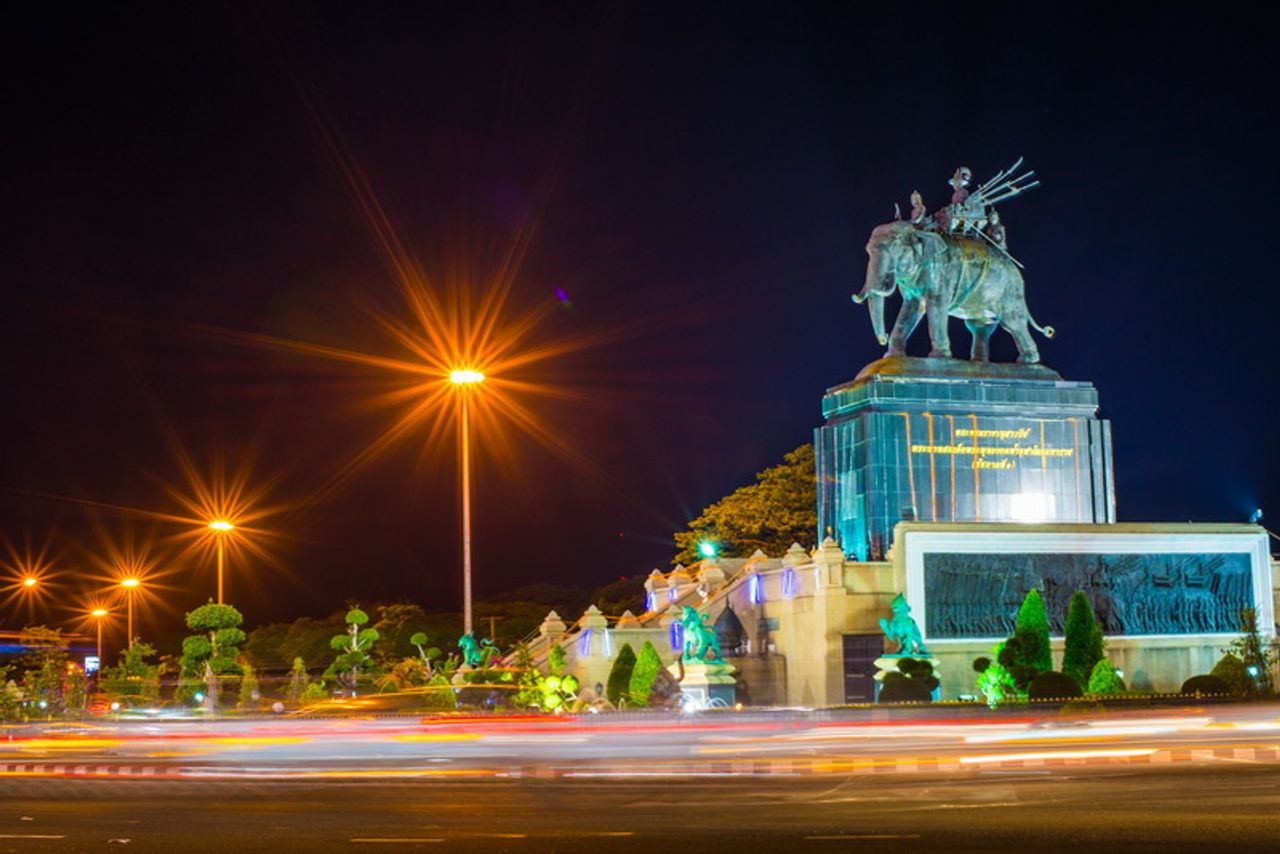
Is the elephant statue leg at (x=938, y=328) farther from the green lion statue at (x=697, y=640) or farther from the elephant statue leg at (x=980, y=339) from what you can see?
the green lion statue at (x=697, y=640)

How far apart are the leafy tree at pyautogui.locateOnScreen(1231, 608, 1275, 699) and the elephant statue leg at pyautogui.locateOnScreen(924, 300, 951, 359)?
969 centimetres

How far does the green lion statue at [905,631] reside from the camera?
3428cm

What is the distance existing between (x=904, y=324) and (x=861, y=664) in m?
9.70

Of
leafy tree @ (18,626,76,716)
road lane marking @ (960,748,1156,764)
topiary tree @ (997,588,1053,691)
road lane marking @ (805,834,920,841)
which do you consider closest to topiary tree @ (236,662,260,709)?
leafy tree @ (18,626,76,716)

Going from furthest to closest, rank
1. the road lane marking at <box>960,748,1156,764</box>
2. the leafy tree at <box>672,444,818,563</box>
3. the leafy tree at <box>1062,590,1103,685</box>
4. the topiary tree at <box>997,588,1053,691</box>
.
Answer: the leafy tree at <box>672,444,818,563</box> → the leafy tree at <box>1062,590,1103,685</box> → the topiary tree at <box>997,588,1053,691</box> → the road lane marking at <box>960,748,1156,764</box>

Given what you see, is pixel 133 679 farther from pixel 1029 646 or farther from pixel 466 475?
pixel 1029 646

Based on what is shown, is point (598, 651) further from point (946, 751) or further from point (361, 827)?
point (361, 827)

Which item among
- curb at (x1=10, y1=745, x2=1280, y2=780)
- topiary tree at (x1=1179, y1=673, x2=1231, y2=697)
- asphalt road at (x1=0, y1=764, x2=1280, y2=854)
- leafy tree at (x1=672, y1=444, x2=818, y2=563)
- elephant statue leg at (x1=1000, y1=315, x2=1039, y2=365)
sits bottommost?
curb at (x1=10, y1=745, x2=1280, y2=780)

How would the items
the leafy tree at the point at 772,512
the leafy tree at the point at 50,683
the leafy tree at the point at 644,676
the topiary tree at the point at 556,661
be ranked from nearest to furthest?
the leafy tree at the point at 644,676
the topiary tree at the point at 556,661
the leafy tree at the point at 50,683
the leafy tree at the point at 772,512

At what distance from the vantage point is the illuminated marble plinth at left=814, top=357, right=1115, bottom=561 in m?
39.5

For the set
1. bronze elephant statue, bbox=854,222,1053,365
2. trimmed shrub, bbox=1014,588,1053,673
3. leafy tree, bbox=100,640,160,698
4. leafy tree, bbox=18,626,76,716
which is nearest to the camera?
trimmed shrub, bbox=1014,588,1053,673

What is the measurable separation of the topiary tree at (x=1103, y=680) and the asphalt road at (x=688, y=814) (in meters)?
14.5

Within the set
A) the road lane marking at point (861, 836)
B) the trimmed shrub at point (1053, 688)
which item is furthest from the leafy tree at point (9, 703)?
the road lane marking at point (861, 836)

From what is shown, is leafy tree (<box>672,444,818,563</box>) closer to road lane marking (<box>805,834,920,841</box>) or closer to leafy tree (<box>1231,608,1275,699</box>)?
leafy tree (<box>1231,608,1275,699</box>)
